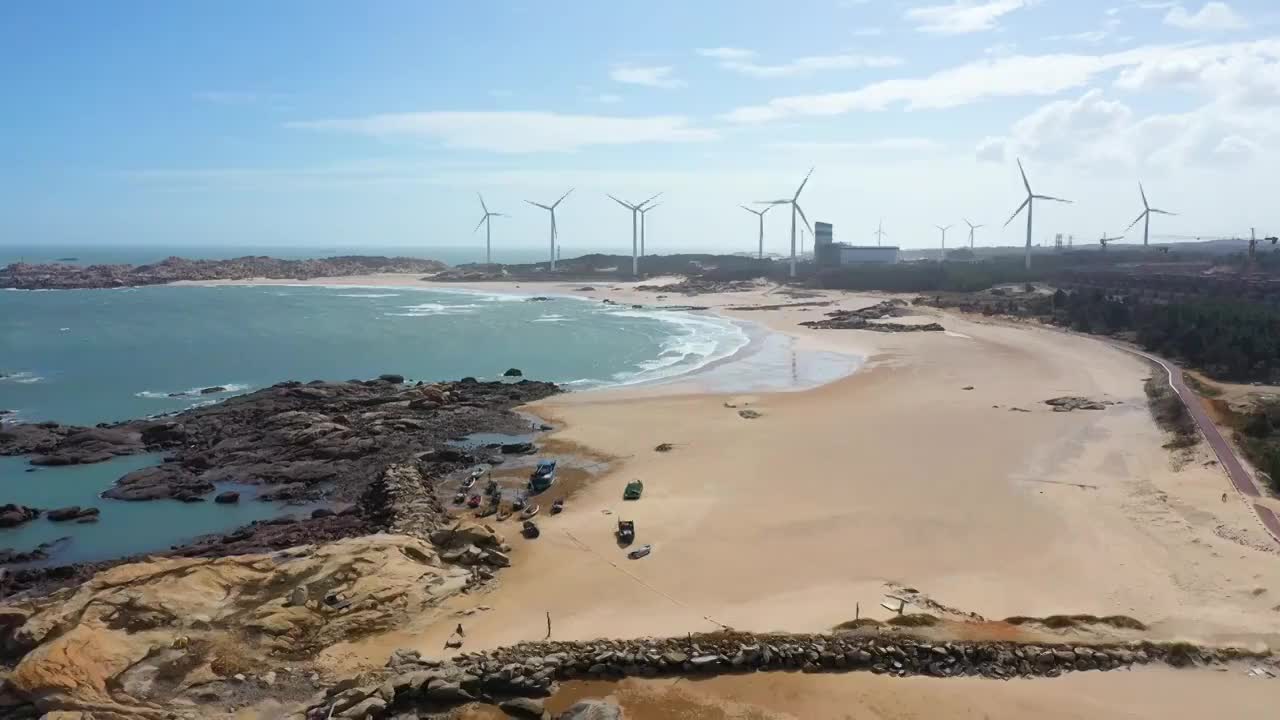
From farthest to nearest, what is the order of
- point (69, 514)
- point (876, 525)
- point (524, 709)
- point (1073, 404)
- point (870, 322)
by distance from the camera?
1. point (870, 322)
2. point (1073, 404)
3. point (69, 514)
4. point (876, 525)
5. point (524, 709)

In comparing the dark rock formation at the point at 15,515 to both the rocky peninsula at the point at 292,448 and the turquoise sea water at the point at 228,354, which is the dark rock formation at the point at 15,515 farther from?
the turquoise sea water at the point at 228,354

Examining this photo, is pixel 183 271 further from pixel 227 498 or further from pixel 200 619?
pixel 200 619

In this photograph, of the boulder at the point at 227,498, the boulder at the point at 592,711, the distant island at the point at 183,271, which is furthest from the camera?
the distant island at the point at 183,271

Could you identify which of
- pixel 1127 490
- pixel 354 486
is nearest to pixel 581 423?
pixel 354 486

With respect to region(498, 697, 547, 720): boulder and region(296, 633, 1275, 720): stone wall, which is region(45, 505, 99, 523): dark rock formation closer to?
region(296, 633, 1275, 720): stone wall

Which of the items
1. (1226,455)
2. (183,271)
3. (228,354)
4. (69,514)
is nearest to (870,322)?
(1226,455)

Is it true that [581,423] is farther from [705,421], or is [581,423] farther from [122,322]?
[122,322]

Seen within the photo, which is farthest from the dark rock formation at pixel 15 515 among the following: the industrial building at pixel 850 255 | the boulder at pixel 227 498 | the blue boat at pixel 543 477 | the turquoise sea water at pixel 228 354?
the industrial building at pixel 850 255
